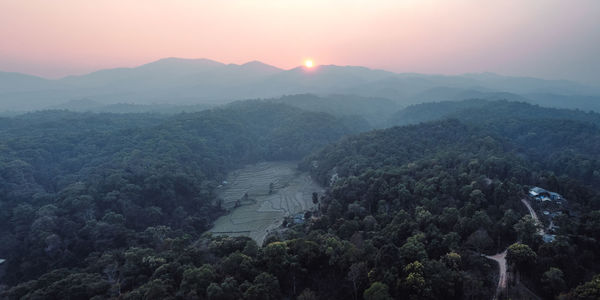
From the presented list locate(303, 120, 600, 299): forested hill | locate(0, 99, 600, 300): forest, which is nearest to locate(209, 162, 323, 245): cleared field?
locate(0, 99, 600, 300): forest

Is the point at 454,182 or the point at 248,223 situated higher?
the point at 454,182

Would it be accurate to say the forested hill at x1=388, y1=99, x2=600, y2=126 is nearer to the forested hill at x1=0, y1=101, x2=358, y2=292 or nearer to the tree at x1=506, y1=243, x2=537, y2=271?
the forested hill at x1=0, y1=101, x2=358, y2=292

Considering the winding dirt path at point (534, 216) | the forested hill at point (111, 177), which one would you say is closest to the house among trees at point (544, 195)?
the winding dirt path at point (534, 216)

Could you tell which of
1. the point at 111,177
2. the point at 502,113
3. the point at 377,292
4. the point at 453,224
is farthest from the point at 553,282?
the point at 502,113

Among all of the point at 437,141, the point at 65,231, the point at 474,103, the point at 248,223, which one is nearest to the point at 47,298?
the point at 65,231

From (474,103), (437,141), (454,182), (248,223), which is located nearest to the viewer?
(454,182)

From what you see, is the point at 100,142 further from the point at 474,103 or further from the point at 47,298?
the point at 474,103

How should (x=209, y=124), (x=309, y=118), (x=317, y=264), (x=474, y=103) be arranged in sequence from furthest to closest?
(x=474, y=103) < (x=309, y=118) < (x=209, y=124) < (x=317, y=264)

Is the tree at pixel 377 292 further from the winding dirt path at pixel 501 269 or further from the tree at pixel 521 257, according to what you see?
the tree at pixel 521 257
